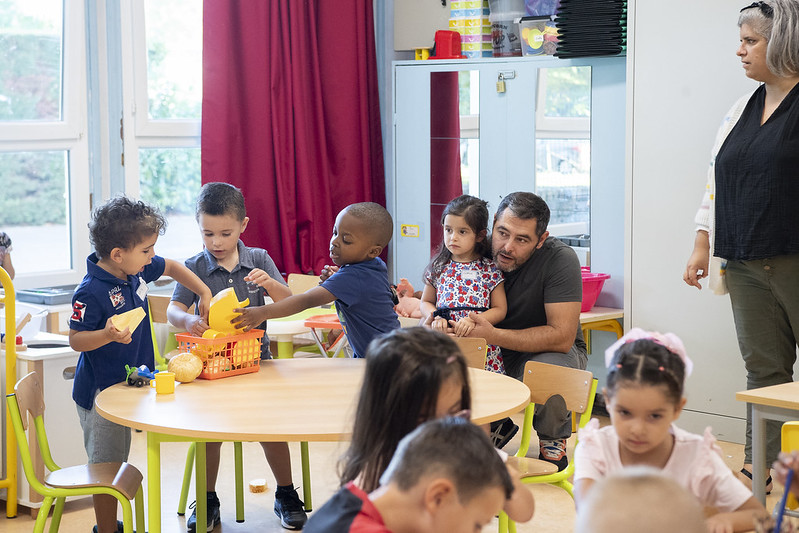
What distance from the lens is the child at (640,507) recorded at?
41.6 inches

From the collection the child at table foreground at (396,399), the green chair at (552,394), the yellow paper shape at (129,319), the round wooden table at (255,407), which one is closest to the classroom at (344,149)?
the green chair at (552,394)

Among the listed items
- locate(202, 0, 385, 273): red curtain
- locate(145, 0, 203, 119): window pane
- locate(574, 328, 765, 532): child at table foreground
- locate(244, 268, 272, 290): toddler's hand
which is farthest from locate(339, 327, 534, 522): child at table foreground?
locate(145, 0, 203, 119): window pane

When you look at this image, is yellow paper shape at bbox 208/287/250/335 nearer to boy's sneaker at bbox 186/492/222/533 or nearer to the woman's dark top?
boy's sneaker at bbox 186/492/222/533

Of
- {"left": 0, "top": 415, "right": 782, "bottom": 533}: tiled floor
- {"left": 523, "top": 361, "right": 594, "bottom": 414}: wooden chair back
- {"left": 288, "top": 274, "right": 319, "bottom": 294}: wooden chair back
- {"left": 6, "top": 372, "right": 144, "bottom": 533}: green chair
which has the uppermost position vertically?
{"left": 288, "top": 274, "right": 319, "bottom": 294}: wooden chair back

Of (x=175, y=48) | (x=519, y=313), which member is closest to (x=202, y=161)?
(x=175, y=48)

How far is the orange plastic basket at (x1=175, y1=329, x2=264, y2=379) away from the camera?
2.69m

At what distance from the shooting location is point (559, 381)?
8.95ft

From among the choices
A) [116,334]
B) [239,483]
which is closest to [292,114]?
[239,483]

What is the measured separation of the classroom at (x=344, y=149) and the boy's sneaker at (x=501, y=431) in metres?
0.30

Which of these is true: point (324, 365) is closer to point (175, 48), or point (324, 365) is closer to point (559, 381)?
point (559, 381)

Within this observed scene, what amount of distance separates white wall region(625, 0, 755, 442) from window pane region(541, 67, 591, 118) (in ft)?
1.08

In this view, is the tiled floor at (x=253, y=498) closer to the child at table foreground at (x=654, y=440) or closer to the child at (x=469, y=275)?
the child at (x=469, y=275)

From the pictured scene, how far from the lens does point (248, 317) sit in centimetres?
274

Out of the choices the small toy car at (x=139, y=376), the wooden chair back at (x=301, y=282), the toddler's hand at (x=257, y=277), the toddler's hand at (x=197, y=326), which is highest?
Answer: the toddler's hand at (x=257, y=277)
